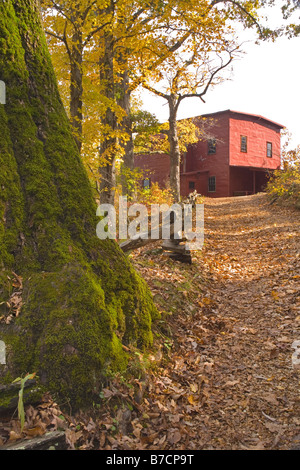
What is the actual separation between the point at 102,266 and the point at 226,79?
16909 millimetres

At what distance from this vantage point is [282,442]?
299cm

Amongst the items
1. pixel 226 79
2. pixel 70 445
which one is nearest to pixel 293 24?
pixel 226 79

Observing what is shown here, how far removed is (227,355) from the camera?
4645mm

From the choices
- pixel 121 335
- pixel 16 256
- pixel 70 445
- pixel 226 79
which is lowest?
pixel 70 445

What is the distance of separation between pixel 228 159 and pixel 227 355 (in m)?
28.1

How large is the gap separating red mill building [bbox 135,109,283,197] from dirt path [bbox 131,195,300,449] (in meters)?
23.0

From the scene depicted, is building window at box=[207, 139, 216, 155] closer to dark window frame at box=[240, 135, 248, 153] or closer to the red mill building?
the red mill building

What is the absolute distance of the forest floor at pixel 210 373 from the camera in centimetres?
306

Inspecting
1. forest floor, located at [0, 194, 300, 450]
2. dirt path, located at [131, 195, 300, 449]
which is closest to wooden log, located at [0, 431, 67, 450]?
forest floor, located at [0, 194, 300, 450]

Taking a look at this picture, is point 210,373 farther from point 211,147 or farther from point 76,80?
point 211,147

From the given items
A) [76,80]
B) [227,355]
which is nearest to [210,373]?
[227,355]

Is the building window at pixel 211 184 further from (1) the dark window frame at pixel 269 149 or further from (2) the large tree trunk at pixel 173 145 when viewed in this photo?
(2) the large tree trunk at pixel 173 145

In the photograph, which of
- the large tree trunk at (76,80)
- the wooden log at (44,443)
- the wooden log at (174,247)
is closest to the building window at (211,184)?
the large tree trunk at (76,80)

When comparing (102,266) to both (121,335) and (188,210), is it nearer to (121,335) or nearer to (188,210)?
(121,335)
